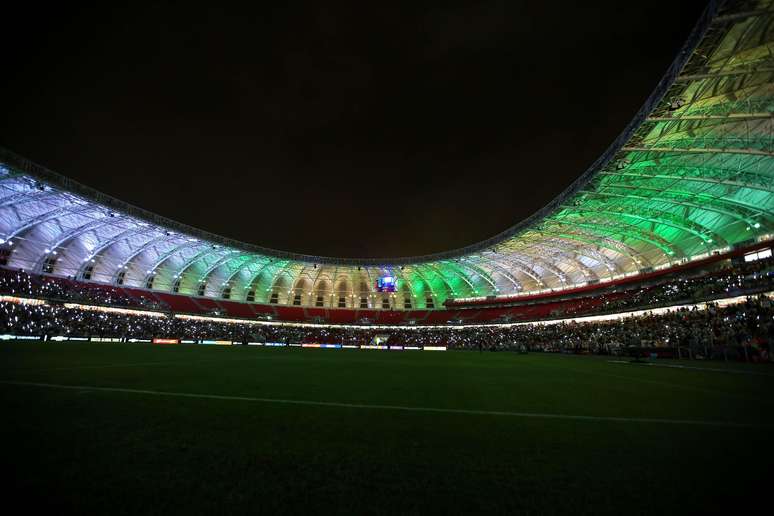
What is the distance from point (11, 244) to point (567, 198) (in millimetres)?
60449

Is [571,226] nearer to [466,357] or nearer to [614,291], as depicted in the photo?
[614,291]

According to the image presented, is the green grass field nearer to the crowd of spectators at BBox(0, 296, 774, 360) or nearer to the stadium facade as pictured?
the stadium facade

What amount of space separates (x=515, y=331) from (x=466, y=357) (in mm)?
30781

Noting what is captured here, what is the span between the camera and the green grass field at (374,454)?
233cm

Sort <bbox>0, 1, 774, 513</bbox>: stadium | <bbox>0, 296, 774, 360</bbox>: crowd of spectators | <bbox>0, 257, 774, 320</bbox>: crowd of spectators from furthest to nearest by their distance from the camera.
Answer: <bbox>0, 257, 774, 320</bbox>: crowd of spectators → <bbox>0, 296, 774, 360</bbox>: crowd of spectators → <bbox>0, 1, 774, 513</bbox>: stadium

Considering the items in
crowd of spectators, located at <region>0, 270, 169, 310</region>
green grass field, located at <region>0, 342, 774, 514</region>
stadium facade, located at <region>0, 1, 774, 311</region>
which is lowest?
green grass field, located at <region>0, 342, 774, 514</region>

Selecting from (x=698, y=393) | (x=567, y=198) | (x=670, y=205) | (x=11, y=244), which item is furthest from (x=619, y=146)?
(x=11, y=244)

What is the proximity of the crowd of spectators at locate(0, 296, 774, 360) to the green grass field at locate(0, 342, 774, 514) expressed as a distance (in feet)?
71.8

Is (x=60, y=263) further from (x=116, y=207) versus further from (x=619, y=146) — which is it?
(x=619, y=146)

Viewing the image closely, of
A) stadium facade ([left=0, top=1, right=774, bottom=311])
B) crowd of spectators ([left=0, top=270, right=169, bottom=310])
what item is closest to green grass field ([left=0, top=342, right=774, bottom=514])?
stadium facade ([left=0, top=1, right=774, bottom=311])

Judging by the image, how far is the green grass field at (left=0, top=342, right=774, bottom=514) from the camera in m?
2.33

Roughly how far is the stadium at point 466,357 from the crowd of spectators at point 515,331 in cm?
33

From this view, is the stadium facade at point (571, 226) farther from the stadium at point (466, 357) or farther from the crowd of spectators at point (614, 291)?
the crowd of spectators at point (614, 291)

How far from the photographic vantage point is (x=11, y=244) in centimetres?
4081
